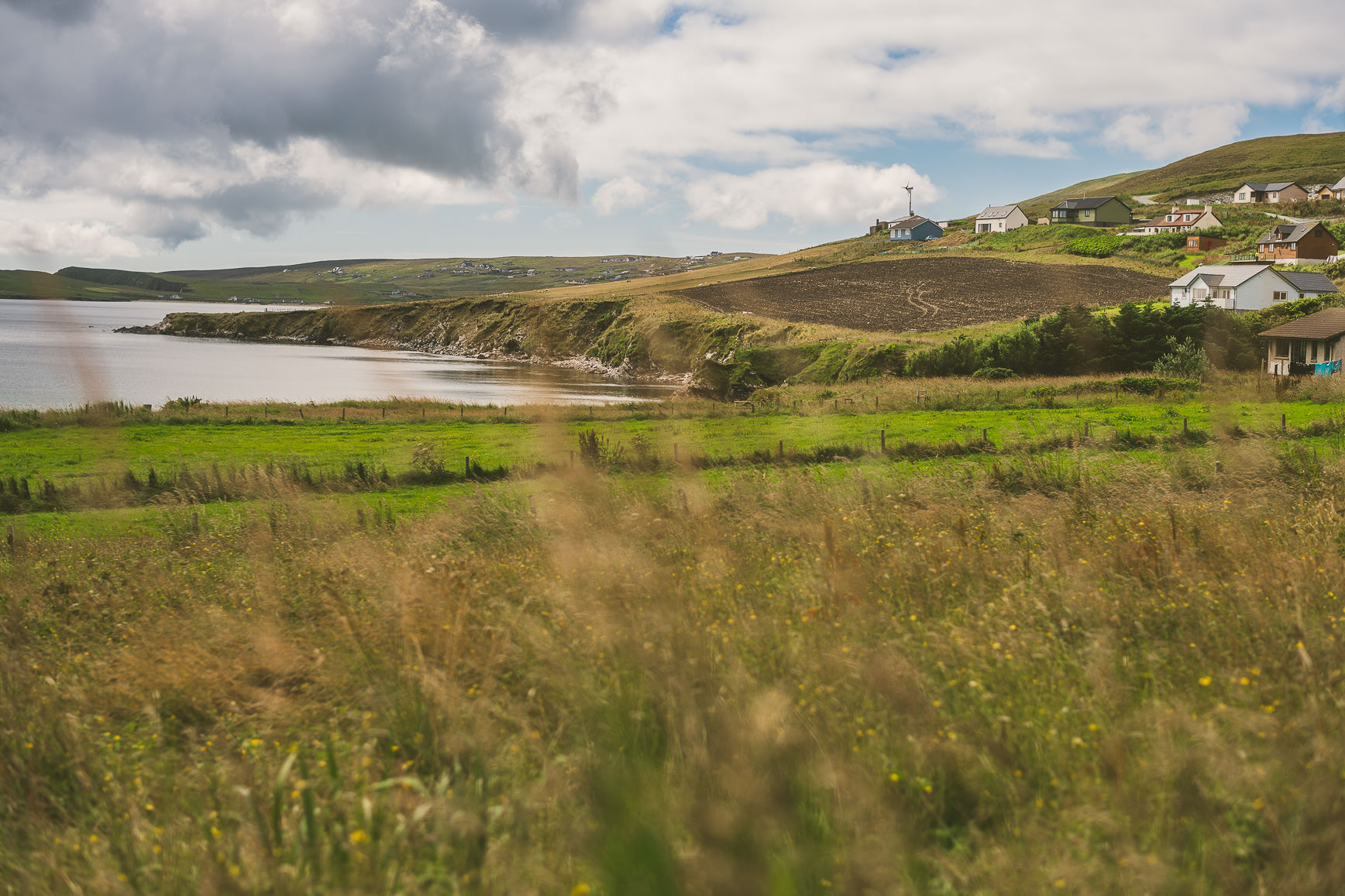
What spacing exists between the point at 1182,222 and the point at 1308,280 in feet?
224

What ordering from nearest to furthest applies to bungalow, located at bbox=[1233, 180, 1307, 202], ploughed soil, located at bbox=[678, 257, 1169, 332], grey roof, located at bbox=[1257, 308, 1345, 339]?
grey roof, located at bbox=[1257, 308, 1345, 339] → ploughed soil, located at bbox=[678, 257, 1169, 332] → bungalow, located at bbox=[1233, 180, 1307, 202]

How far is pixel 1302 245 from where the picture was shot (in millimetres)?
87375

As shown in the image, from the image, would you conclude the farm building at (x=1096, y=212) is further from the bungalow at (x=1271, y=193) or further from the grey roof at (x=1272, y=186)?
the grey roof at (x=1272, y=186)

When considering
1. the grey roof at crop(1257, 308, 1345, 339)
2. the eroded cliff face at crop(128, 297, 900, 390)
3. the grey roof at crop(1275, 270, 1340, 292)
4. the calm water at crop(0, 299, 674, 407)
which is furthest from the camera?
the grey roof at crop(1275, 270, 1340, 292)

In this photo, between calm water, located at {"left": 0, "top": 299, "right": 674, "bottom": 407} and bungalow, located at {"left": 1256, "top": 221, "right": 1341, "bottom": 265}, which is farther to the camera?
bungalow, located at {"left": 1256, "top": 221, "right": 1341, "bottom": 265}

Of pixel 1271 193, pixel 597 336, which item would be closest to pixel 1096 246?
pixel 1271 193

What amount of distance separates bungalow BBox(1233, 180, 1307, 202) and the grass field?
523 feet

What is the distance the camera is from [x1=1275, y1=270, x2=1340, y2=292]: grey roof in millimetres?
61412

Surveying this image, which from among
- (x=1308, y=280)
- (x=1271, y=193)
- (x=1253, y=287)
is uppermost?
(x=1271, y=193)

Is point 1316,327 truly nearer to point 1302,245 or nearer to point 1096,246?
point 1302,245

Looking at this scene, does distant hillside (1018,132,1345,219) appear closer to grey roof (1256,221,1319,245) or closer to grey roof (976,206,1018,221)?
grey roof (976,206,1018,221)

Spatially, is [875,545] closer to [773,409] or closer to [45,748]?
[45,748]

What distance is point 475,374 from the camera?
76875mm

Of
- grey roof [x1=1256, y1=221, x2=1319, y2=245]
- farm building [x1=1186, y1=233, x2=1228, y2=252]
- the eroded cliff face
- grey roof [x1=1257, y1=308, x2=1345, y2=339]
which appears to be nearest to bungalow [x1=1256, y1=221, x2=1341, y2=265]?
grey roof [x1=1256, y1=221, x2=1319, y2=245]
